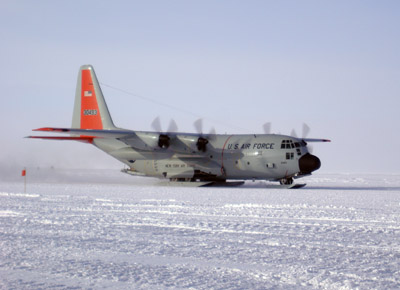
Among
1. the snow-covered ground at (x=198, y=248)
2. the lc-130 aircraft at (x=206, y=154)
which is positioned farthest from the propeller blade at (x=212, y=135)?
the snow-covered ground at (x=198, y=248)

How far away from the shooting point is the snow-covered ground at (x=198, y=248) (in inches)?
242

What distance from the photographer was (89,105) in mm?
31031

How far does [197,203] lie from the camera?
1631 cm

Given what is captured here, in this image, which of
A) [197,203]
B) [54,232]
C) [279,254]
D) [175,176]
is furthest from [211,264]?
[175,176]

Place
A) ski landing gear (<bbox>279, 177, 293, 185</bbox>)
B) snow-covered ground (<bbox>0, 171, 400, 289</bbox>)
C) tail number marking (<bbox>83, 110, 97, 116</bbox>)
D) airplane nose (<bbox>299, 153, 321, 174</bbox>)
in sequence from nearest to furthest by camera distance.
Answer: snow-covered ground (<bbox>0, 171, 400, 289</bbox>)
airplane nose (<bbox>299, 153, 321, 174</bbox>)
ski landing gear (<bbox>279, 177, 293, 185</bbox>)
tail number marking (<bbox>83, 110, 97, 116</bbox>)

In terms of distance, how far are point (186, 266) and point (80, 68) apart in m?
26.9

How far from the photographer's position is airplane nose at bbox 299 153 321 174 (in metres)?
23.9

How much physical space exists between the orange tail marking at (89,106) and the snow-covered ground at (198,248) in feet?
54.2

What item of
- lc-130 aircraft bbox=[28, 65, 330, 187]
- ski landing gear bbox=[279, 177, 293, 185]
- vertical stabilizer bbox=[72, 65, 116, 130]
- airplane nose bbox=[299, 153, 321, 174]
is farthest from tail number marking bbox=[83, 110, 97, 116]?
airplane nose bbox=[299, 153, 321, 174]

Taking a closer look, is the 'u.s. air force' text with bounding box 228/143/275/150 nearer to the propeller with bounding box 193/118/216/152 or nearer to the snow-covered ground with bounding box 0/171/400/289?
the propeller with bounding box 193/118/216/152

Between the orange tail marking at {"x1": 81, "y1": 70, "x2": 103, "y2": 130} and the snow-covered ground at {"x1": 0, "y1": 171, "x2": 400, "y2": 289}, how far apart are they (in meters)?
16.5

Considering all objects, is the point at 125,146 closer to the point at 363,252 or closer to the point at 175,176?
the point at 175,176

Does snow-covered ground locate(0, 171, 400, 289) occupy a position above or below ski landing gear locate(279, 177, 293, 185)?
below

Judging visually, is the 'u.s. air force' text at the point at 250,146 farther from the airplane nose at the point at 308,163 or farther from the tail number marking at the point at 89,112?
the tail number marking at the point at 89,112
